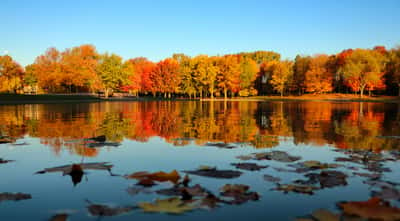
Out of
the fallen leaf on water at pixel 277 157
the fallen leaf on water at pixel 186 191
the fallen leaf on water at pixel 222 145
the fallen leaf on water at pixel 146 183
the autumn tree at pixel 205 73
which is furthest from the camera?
the autumn tree at pixel 205 73

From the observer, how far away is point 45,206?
17.8 feet

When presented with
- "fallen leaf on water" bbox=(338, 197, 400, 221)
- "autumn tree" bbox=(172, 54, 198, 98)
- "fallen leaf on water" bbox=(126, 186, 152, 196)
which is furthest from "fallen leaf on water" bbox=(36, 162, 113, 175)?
"autumn tree" bbox=(172, 54, 198, 98)

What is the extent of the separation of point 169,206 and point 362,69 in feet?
277

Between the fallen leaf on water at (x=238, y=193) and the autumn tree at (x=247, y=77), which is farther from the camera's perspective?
the autumn tree at (x=247, y=77)

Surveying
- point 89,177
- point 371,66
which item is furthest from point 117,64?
point 89,177

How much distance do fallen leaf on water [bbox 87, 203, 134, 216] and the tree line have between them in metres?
78.9

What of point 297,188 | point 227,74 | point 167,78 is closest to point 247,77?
point 227,74

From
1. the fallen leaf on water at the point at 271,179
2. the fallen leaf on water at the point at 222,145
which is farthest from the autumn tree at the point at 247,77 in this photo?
the fallen leaf on water at the point at 271,179

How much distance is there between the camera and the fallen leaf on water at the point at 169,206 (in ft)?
16.2

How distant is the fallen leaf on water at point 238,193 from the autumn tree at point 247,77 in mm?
86408

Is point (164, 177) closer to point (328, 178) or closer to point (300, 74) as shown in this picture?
point (328, 178)

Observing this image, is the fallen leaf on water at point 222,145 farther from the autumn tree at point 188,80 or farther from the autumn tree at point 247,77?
the autumn tree at point 247,77

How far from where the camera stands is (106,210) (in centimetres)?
513

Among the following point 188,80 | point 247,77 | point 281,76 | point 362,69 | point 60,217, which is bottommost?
point 60,217
